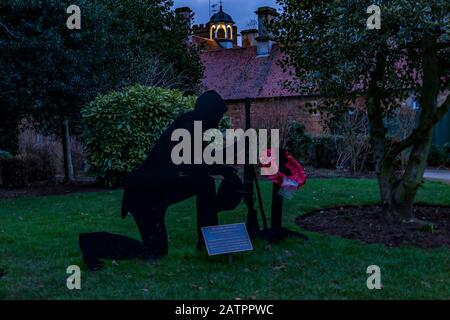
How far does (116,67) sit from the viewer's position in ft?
48.6

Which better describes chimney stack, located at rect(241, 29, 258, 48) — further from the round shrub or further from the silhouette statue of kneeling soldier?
the silhouette statue of kneeling soldier

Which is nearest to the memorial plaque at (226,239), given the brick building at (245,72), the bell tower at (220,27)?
the brick building at (245,72)

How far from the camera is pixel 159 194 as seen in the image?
20.0ft

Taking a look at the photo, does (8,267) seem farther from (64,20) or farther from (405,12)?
(64,20)

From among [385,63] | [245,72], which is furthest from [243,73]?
[385,63]

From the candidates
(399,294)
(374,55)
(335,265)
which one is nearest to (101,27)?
(374,55)

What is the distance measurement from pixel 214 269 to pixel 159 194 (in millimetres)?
1035

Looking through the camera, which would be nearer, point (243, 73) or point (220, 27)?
point (243, 73)

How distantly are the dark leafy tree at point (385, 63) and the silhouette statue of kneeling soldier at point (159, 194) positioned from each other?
238 centimetres

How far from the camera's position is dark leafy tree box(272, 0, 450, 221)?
7.04 meters

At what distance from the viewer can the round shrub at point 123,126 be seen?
42.5ft

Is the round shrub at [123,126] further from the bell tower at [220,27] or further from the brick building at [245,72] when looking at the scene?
the bell tower at [220,27]

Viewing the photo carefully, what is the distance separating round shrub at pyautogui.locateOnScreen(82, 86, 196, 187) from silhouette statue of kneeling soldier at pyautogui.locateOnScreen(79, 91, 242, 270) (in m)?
6.88

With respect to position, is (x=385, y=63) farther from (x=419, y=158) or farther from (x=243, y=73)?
Answer: (x=243, y=73)
